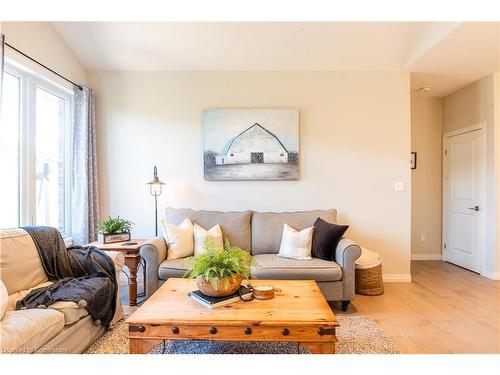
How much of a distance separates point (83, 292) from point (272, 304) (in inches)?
51.2

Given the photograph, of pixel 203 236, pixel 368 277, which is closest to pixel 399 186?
pixel 368 277

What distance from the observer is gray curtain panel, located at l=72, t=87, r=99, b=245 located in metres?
3.32

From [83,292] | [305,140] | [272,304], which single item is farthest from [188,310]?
[305,140]

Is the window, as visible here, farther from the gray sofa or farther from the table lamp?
the gray sofa

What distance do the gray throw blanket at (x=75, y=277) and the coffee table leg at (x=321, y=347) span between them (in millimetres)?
1474

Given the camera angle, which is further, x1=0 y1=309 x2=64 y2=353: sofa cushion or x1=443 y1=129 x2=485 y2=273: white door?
x1=443 y1=129 x2=485 y2=273: white door

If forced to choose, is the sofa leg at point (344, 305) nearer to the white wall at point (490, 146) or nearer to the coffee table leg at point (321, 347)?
the coffee table leg at point (321, 347)

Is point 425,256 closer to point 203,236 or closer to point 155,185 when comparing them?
point 203,236

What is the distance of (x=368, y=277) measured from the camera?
3.08 m

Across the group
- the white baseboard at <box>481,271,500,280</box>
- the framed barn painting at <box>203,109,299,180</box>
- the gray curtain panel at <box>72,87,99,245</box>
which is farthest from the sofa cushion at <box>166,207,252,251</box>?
the white baseboard at <box>481,271,500,280</box>

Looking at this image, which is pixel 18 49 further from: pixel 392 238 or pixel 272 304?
pixel 392 238

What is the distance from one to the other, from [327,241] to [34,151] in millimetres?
3034

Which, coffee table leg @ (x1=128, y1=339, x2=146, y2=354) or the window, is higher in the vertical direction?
the window

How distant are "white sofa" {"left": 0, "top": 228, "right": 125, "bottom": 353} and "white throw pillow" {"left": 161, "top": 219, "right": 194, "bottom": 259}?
580mm
